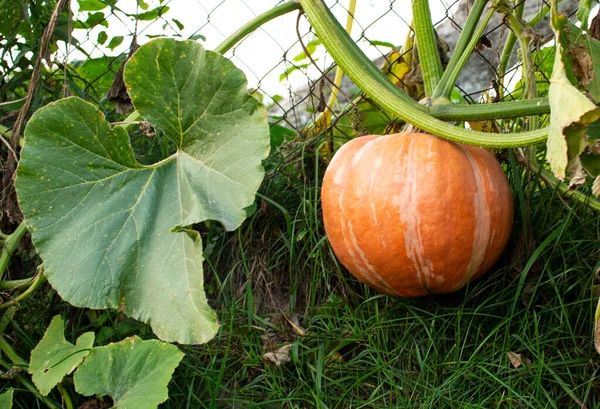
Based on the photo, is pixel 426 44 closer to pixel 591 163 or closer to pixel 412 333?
pixel 591 163

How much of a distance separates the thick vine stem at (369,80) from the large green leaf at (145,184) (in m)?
0.24

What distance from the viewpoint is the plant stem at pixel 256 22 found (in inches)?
64.9

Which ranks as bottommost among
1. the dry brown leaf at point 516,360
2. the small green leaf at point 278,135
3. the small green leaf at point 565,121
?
the dry brown leaf at point 516,360

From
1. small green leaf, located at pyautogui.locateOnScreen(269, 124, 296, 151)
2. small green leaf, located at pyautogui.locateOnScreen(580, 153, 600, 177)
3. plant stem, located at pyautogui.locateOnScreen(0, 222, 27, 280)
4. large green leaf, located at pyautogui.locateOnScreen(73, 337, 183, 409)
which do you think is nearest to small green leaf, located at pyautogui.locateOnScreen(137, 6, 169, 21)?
small green leaf, located at pyautogui.locateOnScreen(269, 124, 296, 151)

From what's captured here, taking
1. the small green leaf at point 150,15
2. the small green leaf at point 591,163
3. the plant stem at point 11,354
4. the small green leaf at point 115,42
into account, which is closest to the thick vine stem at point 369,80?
the small green leaf at point 591,163

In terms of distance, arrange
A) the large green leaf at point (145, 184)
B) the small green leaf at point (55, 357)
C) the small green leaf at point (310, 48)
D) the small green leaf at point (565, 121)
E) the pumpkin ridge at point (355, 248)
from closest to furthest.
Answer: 1. the small green leaf at point (565, 121)
2. the large green leaf at point (145, 184)
3. the small green leaf at point (55, 357)
4. the pumpkin ridge at point (355, 248)
5. the small green leaf at point (310, 48)

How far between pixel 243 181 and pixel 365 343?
1.88 feet

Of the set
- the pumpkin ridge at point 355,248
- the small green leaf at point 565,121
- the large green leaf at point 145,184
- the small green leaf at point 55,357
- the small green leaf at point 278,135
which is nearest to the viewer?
the small green leaf at point 565,121

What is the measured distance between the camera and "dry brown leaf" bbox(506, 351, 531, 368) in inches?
58.4

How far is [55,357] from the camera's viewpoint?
58.9 inches

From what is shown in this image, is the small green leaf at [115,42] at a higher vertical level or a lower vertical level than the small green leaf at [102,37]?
lower

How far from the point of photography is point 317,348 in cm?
163

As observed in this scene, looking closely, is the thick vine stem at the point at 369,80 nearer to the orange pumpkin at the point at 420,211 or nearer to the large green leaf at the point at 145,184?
the orange pumpkin at the point at 420,211

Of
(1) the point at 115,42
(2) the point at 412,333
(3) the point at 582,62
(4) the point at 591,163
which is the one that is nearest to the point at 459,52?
(3) the point at 582,62
